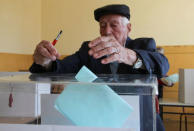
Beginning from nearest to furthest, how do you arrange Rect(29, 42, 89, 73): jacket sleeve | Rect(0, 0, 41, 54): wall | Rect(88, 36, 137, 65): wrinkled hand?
Rect(88, 36, 137, 65): wrinkled hand < Rect(29, 42, 89, 73): jacket sleeve < Rect(0, 0, 41, 54): wall

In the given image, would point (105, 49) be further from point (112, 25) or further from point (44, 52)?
point (112, 25)

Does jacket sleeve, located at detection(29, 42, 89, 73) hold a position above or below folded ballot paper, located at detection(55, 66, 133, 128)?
Answer: above

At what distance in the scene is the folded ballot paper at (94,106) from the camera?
1.19 feet

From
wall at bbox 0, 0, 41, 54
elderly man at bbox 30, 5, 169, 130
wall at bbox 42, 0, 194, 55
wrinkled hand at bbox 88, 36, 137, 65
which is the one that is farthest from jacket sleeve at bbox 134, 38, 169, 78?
wall at bbox 42, 0, 194, 55

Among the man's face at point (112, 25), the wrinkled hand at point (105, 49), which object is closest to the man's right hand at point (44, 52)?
the wrinkled hand at point (105, 49)

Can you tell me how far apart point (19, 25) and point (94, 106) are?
2.83 metres

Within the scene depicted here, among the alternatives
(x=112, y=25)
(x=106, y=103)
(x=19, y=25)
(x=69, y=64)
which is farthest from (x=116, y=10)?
(x=19, y=25)

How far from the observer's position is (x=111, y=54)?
502mm

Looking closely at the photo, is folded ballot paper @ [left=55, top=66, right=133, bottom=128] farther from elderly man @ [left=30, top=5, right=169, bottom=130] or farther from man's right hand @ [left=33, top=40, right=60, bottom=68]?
man's right hand @ [left=33, top=40, right=60, bottom=68]

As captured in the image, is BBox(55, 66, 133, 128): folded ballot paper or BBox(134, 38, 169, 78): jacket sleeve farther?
BBox(134, 38, 169, 78): jacket sleeve

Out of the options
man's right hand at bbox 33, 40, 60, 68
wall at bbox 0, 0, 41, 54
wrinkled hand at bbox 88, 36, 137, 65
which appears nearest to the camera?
wrinkled hand at bbox 88, 36, 137, 65

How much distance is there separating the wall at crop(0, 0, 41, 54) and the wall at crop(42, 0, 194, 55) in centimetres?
21

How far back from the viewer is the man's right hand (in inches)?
24.9

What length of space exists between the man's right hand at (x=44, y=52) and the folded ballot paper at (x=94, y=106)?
27 centimetres
